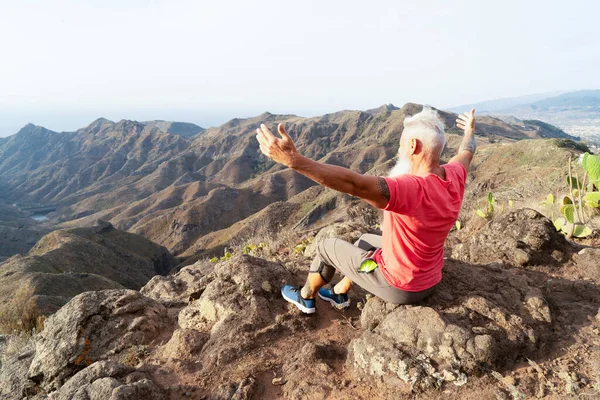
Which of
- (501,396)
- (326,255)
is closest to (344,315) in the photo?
(326,255)

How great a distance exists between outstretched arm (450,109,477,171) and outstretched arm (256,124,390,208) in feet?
4.88

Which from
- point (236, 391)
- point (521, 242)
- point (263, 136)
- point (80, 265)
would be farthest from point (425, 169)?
point (80, 265)

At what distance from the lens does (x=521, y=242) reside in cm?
384

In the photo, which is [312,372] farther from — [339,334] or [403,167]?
[403,167]

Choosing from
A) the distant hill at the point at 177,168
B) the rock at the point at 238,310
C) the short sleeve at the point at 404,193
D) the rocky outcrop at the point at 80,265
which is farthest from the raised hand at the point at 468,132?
the distant hill at the point at 177,168

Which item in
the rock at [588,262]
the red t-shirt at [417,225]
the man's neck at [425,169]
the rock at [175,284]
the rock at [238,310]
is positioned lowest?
the rock at [175,284]

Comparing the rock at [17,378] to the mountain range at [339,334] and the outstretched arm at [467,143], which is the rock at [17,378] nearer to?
the mountain range at [339,334]

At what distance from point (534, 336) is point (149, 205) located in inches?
3102

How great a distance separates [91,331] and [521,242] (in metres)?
4.93

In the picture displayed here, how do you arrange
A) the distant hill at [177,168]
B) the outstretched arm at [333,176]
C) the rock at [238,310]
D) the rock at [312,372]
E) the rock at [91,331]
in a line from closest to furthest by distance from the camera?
the outstretched arm at [333,176], the rock at [312,372], the rock at [238,310], the rock at [91,331], the distant hill at [177,168]

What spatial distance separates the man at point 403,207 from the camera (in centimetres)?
193

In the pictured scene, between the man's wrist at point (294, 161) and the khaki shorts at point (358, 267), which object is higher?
the man's wrist at point (294, 161)

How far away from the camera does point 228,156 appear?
10856 centimetres

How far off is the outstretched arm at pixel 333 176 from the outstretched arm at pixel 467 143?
1.49m
